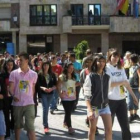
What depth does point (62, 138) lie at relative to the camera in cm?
838

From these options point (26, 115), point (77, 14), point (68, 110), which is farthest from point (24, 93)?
point (77, 14)

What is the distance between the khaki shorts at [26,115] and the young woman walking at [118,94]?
1.39 meters

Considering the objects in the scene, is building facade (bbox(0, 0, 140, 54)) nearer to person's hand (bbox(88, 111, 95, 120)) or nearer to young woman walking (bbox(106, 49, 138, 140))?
young woman walking (bbox(106, 49, 138, 140))

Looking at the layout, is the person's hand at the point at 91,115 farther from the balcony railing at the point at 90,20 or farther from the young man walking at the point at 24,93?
the balcony railing at the point at 90,20

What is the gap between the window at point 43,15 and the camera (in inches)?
1577

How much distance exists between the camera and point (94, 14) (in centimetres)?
3934

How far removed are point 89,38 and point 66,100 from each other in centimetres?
3310

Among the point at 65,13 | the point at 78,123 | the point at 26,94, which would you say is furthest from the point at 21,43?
the point at 26,94

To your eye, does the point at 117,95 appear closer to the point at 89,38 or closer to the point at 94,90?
the point at 94,90

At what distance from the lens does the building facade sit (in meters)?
38.7

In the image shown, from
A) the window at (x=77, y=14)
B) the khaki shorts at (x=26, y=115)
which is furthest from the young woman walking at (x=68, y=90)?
the window at (x=77, y=14)

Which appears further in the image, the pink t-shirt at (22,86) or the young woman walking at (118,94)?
the pink t-shirt at (22,86)

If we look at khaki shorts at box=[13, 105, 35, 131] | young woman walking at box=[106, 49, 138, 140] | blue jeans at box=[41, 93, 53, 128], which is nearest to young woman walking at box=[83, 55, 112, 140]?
young woman walking at box=[106, 49, 138, 140]

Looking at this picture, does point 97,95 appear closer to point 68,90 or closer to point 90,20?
point 68,90
